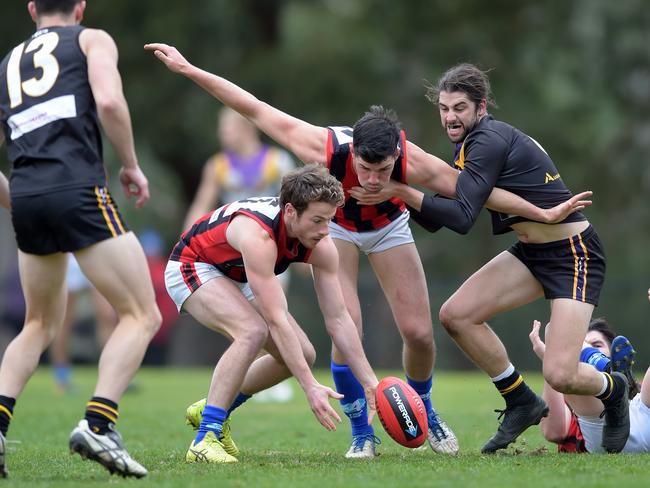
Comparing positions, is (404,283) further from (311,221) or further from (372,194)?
(311,221)

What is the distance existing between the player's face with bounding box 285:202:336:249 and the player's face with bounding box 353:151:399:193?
41 centimetres

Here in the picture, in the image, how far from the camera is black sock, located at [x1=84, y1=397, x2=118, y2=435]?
16.7 feet

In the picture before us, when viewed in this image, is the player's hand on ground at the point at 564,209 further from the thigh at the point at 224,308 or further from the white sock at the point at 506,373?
the thigh at the point at 224,308

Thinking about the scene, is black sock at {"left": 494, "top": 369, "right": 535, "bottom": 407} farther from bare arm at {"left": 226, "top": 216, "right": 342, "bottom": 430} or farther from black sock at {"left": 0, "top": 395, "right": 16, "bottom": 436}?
black sock at {"left": 0, "top": 395, "right": 16, "bottom": 436}

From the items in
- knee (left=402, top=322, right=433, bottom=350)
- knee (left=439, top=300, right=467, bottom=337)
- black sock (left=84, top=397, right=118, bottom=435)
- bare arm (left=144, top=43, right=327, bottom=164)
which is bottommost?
black sock (left=84, top=397, right=118, bottom=435)

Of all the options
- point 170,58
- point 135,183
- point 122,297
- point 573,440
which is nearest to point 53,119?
point 135,183

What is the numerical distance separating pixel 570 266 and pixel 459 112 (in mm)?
1137

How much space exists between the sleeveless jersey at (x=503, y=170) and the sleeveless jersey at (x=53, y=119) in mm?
2145

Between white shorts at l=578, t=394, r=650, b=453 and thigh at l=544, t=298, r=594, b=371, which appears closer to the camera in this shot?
thigh at l=544, t=298, r=594, b=371

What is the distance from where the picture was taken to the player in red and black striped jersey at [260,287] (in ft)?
19.2

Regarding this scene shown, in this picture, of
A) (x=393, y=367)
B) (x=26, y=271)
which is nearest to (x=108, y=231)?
(x=26, y=271)

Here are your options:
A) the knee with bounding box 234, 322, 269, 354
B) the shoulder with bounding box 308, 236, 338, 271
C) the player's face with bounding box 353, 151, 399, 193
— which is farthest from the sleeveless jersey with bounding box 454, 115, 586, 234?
the knee with bounding box 234, 322, 269, 354

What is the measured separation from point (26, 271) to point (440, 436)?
2.82 m

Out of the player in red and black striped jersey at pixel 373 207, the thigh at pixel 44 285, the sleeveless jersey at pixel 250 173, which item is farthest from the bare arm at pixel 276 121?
the sleeveless jersey at pixel 250 173
